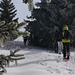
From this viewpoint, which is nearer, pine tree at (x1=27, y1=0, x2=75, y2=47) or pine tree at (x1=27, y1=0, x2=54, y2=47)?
pine tree at (x1=27, y1=0, x2=75, y2=47)

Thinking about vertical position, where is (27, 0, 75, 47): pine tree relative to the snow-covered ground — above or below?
above

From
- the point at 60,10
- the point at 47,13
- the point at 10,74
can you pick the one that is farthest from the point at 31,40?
the point at 10,74

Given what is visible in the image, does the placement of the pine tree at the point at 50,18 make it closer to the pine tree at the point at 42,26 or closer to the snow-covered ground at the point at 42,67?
the pine tree at the point at 42,26

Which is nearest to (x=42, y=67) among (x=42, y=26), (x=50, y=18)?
(x=50, y=18)

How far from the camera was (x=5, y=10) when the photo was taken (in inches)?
1022

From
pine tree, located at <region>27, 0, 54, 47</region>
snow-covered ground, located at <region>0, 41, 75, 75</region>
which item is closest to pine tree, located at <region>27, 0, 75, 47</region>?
pine tree, located at <region>27, 0, 54, 47</region>

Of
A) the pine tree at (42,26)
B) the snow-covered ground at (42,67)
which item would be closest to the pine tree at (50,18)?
the pine tree at (42,26)

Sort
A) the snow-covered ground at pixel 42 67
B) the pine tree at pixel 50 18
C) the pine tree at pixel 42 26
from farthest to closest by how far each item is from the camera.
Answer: the pine tree at pixel 42 26, the pine tree at pixel 50 18, the snow-covered ground at pixel 42 67

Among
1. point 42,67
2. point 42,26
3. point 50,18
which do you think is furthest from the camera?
point 42,26

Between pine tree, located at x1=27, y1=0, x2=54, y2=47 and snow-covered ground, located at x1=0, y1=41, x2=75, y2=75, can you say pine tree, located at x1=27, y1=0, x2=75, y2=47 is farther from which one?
snow-covered ground, located at x1=0, y1=41, x2=75, y2=75

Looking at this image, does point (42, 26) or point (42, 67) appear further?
point (42, 26)

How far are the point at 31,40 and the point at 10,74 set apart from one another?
14516 mm

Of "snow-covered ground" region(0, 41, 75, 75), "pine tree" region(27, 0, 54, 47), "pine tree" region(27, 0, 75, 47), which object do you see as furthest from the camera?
"pine tree" region(27, 0, 54, 47)

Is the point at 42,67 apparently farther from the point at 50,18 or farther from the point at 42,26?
the point at 42,26
